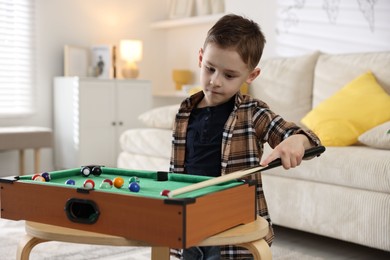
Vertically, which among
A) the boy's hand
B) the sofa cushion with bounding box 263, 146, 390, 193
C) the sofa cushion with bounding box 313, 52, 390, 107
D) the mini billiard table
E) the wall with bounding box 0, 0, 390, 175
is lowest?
the sofa cushion with bounding box 263, 146, 390, 193

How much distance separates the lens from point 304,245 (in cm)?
258

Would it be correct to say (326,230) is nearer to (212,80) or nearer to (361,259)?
(361,259)

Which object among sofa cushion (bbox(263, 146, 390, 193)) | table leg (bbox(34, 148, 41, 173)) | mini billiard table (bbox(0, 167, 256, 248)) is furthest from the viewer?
table leg (bbox(34, 148, 41, 173))

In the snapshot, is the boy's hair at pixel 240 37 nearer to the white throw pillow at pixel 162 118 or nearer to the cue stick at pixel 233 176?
the cue stick at pixel 233 176

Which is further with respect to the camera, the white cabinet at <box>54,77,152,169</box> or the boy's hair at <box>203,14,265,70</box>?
the white cabinet at <box>54,77,152,169</box>

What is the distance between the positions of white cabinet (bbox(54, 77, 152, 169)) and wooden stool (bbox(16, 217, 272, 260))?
137 inches

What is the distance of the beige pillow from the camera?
2.44m

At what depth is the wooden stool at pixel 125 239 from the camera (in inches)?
40.6

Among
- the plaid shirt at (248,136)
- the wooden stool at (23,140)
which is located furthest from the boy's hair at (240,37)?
the wooden stool at (23,140)

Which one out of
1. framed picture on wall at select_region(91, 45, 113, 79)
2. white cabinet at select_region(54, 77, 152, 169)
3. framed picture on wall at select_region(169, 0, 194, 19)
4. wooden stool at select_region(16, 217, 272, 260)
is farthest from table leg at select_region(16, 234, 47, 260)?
framed picture on wall at select_region(169, 0, 194, 19)

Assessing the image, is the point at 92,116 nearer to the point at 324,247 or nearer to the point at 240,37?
the point at 324,247

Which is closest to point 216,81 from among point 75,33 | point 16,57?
point 16,57

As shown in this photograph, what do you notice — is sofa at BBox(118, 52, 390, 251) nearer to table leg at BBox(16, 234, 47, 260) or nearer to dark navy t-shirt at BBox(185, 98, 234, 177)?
dark navy t-shirt at BBox(185, 98, 234, 177)

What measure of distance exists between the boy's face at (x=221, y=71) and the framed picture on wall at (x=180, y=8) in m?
4.08
